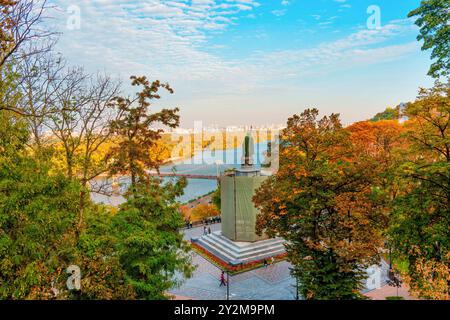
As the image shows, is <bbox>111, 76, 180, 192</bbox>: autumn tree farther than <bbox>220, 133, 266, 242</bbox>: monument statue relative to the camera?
No

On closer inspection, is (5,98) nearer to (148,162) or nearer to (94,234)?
(94,234)

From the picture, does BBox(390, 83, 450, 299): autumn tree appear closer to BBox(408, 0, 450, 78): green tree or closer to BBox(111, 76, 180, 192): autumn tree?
BBox(408, 0, 450, 78): green tree

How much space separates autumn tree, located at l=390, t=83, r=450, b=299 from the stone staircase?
35.5 feet

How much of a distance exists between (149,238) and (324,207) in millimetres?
5667

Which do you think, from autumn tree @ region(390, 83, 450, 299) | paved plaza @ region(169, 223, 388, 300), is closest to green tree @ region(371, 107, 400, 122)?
paved plaza @ region(169, 223, 388, 300)

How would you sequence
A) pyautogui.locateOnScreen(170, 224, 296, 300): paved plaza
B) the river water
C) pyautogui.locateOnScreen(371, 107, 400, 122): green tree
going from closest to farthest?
pyautogui.locateOnScreen(170, 224, 296, 300): paved plaza, the river water, pyautogui.locateOnScreen(371, 107, 400, 122): green tree

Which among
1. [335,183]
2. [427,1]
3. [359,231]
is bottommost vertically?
[359,231]

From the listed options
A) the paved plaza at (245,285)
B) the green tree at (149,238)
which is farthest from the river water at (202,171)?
the green tree at (149,238)

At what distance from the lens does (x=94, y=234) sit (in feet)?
28.5

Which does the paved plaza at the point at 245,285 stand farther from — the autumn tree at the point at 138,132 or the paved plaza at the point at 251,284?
the autumn tree at the point at 138,132

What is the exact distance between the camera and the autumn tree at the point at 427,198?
9289mm

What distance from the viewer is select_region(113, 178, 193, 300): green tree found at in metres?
8.93
